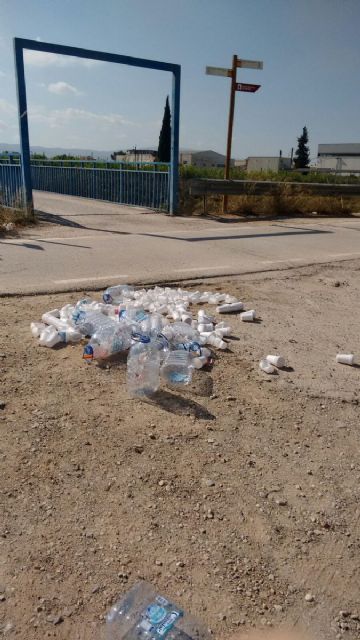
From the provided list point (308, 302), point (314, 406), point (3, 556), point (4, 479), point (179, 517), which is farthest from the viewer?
point (308, 302)

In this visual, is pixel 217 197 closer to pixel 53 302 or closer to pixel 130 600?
pixel 53 302

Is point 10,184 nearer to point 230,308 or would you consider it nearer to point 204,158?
point 230,308

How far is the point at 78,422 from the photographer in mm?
2895

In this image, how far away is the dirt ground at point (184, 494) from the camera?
1883mm

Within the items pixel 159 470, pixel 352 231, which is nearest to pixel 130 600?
pixel 159 470

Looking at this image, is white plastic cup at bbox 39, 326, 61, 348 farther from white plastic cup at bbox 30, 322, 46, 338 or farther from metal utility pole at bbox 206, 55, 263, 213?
metal utility pole at bbox 206, 55, 263, 213

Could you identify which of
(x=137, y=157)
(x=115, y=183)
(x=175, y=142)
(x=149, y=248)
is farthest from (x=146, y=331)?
(x=137, y=157)

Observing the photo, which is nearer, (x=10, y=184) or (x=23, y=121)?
(x=23, y=121)

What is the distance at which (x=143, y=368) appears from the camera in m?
3.38

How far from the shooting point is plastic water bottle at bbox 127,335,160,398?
327cm

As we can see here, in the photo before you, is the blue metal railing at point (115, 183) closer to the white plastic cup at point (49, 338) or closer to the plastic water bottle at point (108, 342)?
the white plastic cup at point (49, 338)

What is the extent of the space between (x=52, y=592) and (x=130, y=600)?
11.8 inches

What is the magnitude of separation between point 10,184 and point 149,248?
21.7ft

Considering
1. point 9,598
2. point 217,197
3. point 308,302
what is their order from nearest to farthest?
1. point 9,598
2. point 308,302
3. point 217,197
